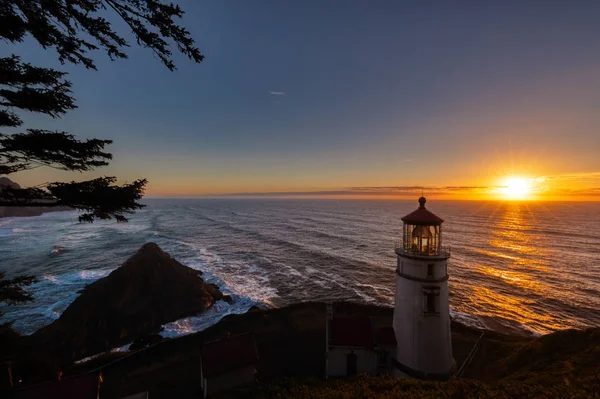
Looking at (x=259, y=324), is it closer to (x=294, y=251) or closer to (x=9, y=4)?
(x=9, y=4)

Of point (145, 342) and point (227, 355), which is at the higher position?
point (227, 355)

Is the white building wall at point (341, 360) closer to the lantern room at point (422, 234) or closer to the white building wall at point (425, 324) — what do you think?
the white building wall at point (425, 324)

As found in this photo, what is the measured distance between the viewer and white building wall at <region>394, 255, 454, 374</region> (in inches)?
523

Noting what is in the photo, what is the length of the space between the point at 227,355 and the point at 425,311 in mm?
10760

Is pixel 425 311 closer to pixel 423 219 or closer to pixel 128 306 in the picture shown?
pixel 423 219

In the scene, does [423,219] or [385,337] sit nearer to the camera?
[423,219]

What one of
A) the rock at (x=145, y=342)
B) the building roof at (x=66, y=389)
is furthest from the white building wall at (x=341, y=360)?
the rock at (x=145, y=342)

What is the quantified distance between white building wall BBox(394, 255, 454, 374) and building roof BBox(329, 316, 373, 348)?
6.63 feet

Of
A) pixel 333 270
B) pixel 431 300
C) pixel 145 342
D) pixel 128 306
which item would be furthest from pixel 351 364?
pixel 333 270

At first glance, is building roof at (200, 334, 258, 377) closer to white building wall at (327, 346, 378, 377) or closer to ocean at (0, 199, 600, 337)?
white building wall at (327, 346, 378, 377)

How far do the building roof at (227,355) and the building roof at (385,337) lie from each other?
6825 millimetres

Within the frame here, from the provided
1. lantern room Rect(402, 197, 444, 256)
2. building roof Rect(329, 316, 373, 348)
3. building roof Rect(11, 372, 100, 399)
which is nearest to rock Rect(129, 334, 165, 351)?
building roof Rect(11, 372, 100, 399)

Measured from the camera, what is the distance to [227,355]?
48.0ft

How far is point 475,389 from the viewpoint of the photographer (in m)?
10.7
